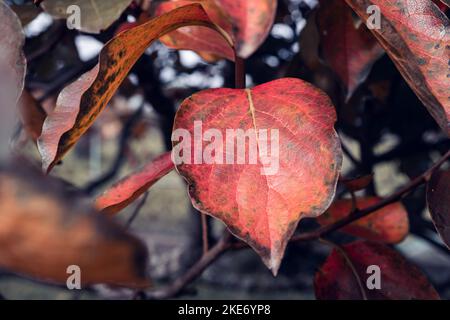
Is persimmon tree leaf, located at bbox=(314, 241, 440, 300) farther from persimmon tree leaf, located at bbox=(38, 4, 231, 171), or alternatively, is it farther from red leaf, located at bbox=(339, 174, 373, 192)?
persimmon tree leaf, located at bbox=(38, 4, 231, 171)

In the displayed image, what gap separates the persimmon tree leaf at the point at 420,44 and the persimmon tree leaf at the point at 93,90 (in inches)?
6.6

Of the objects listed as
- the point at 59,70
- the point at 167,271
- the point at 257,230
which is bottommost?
the point at 167,271

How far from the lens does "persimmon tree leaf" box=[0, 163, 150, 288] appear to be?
0.89 feet

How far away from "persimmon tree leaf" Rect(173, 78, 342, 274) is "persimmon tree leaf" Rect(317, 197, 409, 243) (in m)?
0.30

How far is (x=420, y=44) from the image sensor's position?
1.68ft

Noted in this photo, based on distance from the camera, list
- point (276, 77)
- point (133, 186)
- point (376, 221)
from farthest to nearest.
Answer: point (276, 77), point (376, 221), point (133, 186)

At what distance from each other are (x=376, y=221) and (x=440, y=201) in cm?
25

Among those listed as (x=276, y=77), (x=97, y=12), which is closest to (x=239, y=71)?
(x=97, y=12)

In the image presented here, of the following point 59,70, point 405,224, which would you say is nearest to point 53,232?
point 405,224

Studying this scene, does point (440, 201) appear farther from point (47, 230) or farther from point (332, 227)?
point (47, 230)

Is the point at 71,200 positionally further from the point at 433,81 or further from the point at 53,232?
the point at 433,81

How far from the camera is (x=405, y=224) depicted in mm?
785

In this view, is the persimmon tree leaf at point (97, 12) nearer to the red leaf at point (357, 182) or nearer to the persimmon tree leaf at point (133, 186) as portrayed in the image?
the persimmon tree leaf at point (133, 186)
